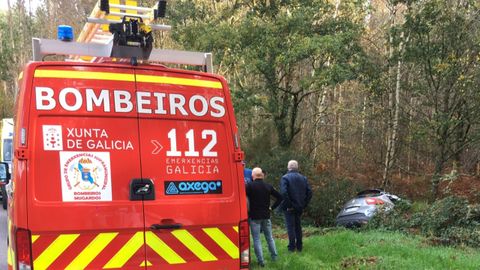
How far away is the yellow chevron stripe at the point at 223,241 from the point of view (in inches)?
164

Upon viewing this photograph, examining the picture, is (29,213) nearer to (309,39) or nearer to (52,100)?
(52,100)

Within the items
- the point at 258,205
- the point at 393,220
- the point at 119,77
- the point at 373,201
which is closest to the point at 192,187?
the point at 119,77

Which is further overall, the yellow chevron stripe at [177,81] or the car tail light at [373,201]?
the car tail light at [373,201]

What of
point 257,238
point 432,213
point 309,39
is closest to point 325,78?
point 309,39

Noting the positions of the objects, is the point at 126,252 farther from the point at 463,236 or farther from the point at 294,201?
the point at 463,236

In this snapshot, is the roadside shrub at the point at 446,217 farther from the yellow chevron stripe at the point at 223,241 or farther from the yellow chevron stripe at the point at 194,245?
the yellow chevron stripe at the point at 194,245

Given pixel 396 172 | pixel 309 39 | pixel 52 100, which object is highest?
pixel 309 39

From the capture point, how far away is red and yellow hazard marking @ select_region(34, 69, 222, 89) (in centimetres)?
377

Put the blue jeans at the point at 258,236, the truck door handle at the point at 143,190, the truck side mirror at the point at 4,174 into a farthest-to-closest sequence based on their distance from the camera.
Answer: the blue jeans at the point at 258,236, the truck side mirror at the point at 4,174, the truck door handle at the point at 143,190

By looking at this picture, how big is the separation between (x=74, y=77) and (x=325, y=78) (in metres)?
12.0

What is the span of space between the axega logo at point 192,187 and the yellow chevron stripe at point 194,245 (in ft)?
1.08

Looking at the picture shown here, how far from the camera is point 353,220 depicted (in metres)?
13.1

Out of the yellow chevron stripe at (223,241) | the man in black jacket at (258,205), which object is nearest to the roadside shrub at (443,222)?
the man in black jacket at (258,205)

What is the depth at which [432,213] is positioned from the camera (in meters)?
11.4
